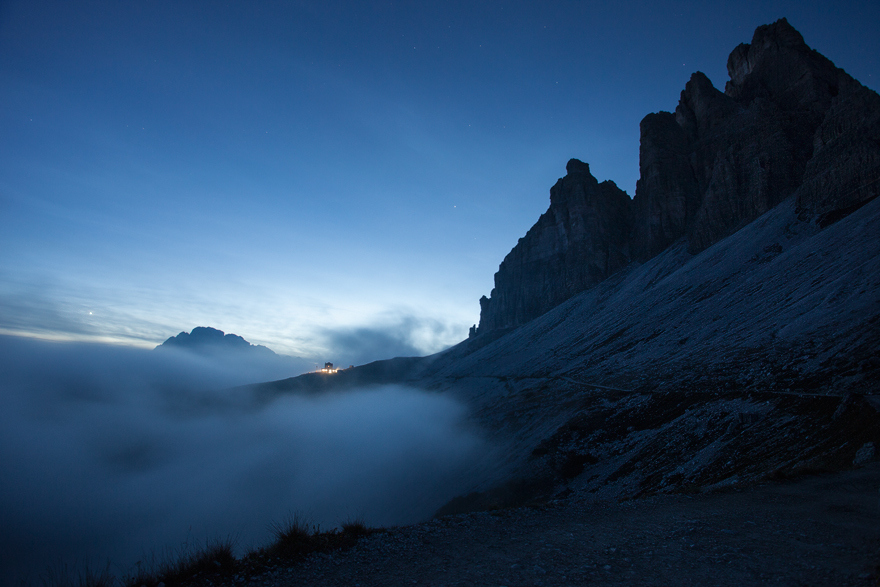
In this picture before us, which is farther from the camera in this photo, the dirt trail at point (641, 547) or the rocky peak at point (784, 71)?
the rocky peak at point (784, 71)

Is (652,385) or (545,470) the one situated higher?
(652,385)

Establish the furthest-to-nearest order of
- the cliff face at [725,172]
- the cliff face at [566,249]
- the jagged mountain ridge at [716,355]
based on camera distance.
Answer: the cliff face at [566,249] < the cliff face at [725,172] < the jagged mountain ridge at [716,355]

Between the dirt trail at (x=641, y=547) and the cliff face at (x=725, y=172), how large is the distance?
201 feet

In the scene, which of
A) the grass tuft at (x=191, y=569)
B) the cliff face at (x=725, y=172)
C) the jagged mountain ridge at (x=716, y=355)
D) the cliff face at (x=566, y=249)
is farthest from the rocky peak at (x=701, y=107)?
the grass tuft at (x=191, y=569)

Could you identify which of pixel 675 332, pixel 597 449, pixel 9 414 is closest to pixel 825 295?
pixel 675 332

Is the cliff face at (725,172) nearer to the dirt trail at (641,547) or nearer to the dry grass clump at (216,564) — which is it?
the dirt trail at (641,547)

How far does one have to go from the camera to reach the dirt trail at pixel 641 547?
250 inches

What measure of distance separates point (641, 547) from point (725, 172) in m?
97.8

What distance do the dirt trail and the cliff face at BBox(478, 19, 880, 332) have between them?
61.3 meters

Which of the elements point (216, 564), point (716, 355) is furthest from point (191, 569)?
point (716, 355)

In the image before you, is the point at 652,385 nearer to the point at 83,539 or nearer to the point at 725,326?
the point at 725,326

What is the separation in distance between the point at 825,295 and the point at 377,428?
64080 mm

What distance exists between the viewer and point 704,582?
6.05 meters

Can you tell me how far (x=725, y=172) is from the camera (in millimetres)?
79188
